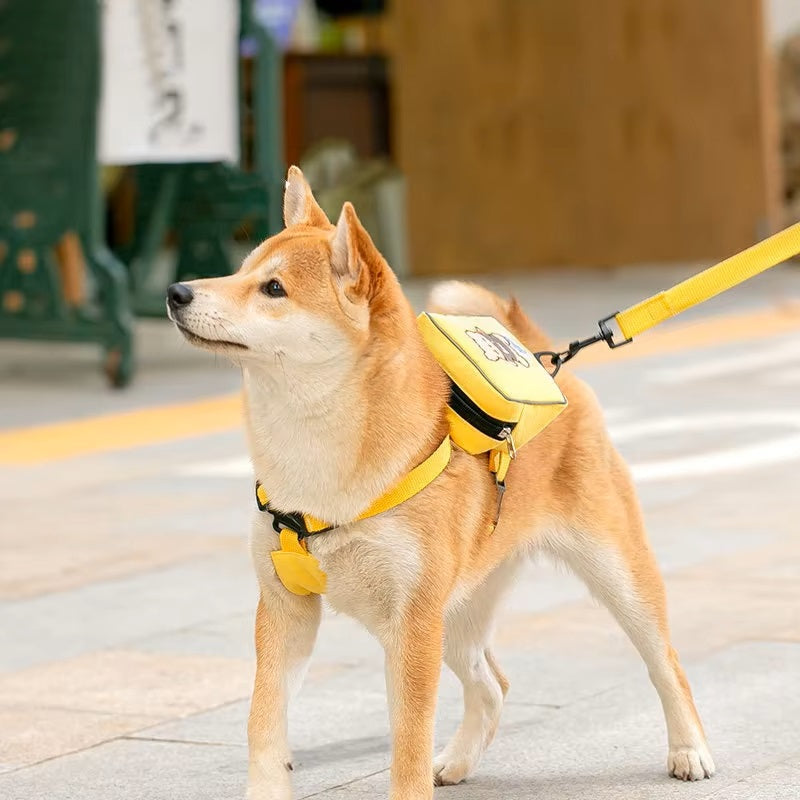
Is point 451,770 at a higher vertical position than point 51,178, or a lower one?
lower

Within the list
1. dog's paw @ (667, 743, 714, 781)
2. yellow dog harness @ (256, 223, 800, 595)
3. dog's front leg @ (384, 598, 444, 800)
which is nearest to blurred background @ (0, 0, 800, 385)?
yellow dog harness @ (256, 223, 800, 595)

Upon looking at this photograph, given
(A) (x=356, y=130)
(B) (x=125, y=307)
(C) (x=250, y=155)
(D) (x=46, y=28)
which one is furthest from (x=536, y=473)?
(A) (x=356, y=130)

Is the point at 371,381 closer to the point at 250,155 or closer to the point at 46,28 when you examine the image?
the point at 46,28

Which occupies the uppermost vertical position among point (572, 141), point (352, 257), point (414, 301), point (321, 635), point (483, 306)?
point (352, 257)

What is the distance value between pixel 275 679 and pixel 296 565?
24 cm

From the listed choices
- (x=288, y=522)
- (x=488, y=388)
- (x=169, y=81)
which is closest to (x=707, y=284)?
(x=488, y=388)

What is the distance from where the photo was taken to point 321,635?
532 cm

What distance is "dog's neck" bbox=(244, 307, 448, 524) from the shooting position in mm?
3455

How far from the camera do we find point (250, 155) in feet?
42.4

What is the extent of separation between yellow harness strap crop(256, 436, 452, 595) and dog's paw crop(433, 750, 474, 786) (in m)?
0.67

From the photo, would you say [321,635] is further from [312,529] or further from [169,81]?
[169,81]

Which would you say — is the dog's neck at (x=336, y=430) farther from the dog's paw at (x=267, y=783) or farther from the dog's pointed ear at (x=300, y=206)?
the dog's paw at (x=267, y=783)

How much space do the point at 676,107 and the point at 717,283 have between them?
15416mm

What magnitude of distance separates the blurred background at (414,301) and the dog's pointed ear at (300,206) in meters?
1.23
